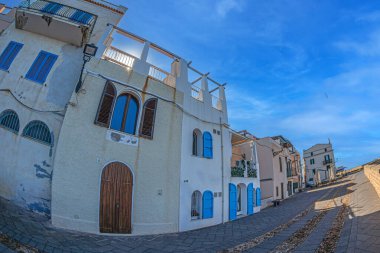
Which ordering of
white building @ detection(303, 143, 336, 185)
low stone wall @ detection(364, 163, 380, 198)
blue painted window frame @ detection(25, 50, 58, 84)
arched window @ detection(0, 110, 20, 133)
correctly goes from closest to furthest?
arched window @ detection(0, 110, 20, 133) → blue painted window frame @ detection(25, 50, 58, 84) → low stone wall @ detection(364, 163, 380, 198) → white building @ detection(303, 143, 336, 185)

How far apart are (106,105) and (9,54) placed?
6.19m

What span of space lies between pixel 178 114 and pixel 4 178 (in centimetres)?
849

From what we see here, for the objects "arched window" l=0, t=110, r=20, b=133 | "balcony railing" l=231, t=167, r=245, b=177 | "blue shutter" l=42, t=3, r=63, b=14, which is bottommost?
"balcony railing" l=231, t=167, r=245, b=177

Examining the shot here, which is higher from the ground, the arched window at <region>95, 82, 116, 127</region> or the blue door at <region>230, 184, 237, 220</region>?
the arched window at <region>95, 82, 116, 127</region>

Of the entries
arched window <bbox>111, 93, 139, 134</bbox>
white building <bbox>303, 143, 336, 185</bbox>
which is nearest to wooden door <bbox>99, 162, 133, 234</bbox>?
arched window <bbox>111, 93, 139, 134</bbox>

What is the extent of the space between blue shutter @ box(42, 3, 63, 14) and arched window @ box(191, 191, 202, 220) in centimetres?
1274

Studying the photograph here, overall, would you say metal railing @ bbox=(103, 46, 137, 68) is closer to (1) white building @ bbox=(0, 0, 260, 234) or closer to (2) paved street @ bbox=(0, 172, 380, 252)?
(1) white building @ bbox=(0, 0, 260, 234)

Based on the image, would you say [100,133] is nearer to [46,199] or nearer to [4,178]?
[46,199]

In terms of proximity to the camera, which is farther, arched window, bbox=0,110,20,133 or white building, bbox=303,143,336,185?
white building, bbox=303,143,336,185

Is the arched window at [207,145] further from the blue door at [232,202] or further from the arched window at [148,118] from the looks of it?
the arched window at [148,118]

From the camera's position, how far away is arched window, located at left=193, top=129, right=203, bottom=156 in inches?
527

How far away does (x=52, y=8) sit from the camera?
10.7 metres

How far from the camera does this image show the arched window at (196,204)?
1248 cm

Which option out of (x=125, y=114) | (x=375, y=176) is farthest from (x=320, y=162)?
(x=125, y=114)
